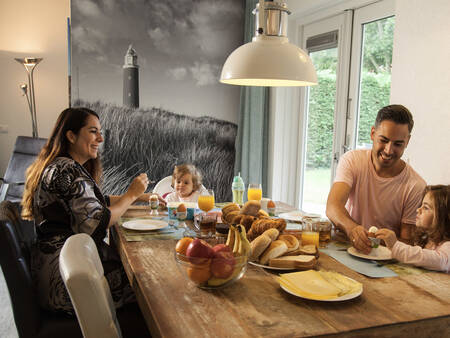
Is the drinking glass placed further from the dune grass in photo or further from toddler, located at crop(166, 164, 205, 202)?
the dune grass in photo

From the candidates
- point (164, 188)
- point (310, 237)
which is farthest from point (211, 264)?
point (164, 188)

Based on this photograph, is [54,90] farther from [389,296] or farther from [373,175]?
[389,296]

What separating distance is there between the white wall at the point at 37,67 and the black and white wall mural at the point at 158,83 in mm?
456

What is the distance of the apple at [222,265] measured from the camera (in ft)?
4.04

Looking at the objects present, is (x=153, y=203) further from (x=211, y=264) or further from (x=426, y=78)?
(x=426, y=78)

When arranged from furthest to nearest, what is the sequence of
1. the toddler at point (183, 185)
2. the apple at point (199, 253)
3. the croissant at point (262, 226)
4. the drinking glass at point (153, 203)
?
the toddler at point (183, 185) < the drinking glass at point (153, 203) < the croissant at point (262, 226) < the apple at point (199, 253)

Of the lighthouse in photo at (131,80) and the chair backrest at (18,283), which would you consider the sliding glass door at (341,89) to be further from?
the chair backrest at (18,283)

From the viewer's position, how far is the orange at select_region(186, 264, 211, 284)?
4.03 feet

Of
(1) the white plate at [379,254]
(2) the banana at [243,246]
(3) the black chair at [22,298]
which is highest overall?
(2) the banana at [243,246]

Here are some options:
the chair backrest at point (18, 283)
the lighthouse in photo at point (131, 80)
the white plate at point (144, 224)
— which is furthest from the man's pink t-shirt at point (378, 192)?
the lighthouse in photo at point (131, 80)

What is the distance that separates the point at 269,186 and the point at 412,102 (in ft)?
6.65

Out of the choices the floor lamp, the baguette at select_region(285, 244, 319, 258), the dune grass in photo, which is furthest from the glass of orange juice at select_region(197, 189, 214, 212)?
the floor lamp

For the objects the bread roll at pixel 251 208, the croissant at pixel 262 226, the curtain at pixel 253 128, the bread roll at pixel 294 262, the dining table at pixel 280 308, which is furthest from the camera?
the curtain at pixel 253 128

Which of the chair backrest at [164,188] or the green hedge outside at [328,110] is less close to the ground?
the green hedge outside at [328,110]
